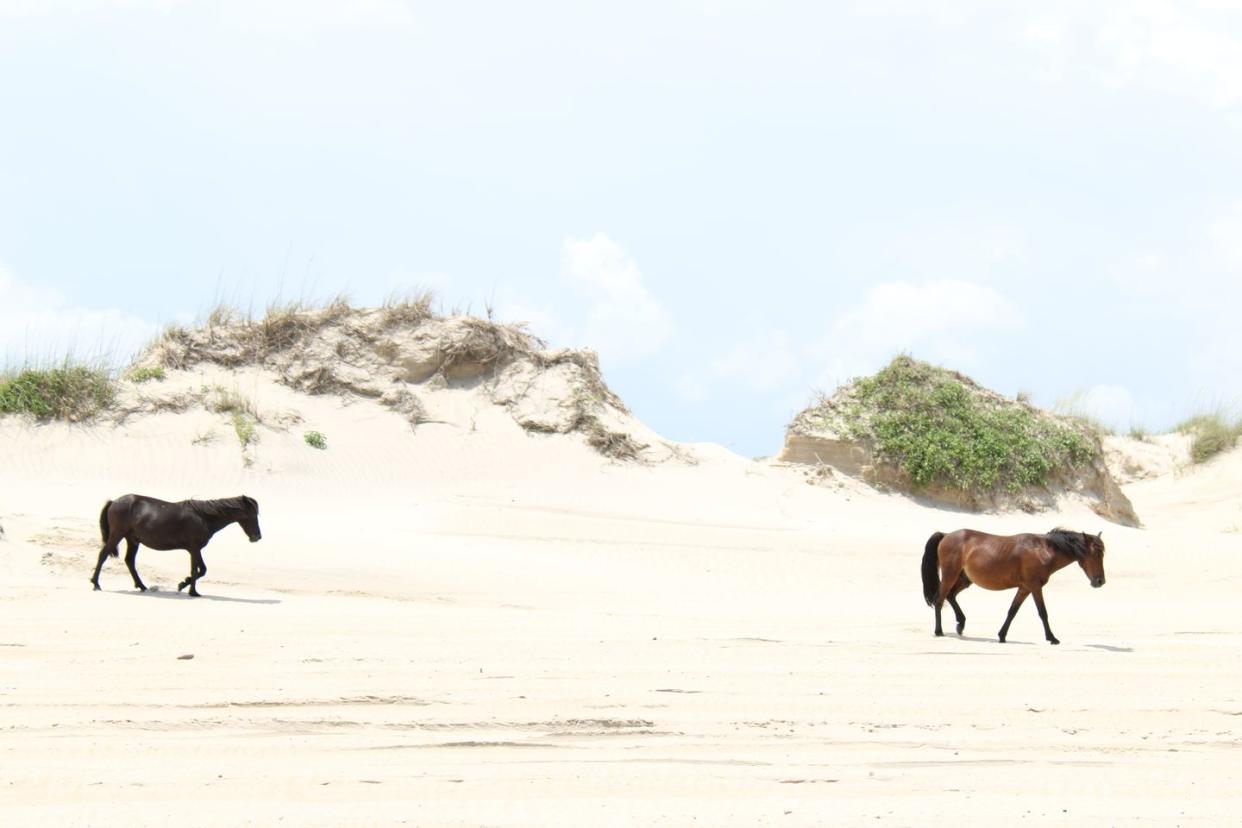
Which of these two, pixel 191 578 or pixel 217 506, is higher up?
pixel 217 506

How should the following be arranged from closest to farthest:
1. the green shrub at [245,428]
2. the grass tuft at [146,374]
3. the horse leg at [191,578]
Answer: the horse leg at [191,578] → the green shrub at [245,428] → the grass tuft at [146,374]

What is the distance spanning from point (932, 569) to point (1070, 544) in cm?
122

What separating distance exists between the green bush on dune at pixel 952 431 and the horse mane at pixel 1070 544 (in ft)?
34.3

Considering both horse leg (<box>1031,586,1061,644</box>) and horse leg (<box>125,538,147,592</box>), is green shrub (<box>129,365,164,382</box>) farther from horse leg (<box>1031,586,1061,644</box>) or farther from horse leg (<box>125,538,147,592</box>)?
horse leg (<box>1031,586,1061,644</box>)

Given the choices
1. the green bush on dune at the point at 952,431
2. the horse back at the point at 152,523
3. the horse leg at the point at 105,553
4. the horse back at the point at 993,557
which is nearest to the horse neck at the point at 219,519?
→ the horse back at the point at 152,523

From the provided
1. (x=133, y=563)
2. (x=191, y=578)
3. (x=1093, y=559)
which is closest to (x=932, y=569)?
(x=1093, y=559)

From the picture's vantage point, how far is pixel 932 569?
11.6 m

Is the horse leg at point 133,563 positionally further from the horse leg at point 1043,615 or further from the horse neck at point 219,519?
the horse leg at point 1043,615

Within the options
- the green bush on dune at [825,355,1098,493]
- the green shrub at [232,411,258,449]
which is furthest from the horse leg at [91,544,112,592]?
the green bush on dune at [825,355,1098,493]

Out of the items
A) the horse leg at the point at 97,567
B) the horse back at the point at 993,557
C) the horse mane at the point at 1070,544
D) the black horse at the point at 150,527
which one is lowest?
the horse leg at the point at 97,567

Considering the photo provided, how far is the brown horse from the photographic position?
11055mm

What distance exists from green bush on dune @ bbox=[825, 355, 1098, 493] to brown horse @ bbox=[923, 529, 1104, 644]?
10431 millimetres

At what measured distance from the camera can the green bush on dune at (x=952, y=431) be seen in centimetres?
2175

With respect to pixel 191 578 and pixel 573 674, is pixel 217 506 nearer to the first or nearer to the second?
pixel 191 578
